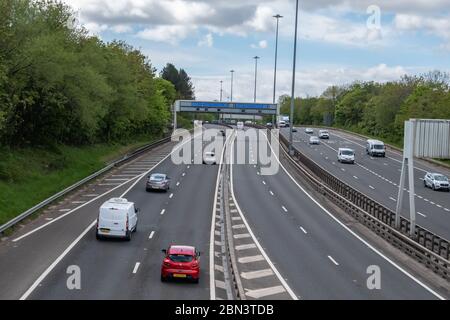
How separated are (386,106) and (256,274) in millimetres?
91904

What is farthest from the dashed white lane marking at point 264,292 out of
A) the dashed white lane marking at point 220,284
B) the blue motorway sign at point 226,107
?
the blue motorway sign at point 226,107

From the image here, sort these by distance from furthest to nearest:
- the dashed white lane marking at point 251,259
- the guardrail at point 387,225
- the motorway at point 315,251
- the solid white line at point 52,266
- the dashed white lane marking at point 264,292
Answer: the dashed white lane marking at point 251,259
the guardrail at point 387,225
the motorway at point 315,251
the dashed white lane marking at point 264,292
the solid white line at point 52,266

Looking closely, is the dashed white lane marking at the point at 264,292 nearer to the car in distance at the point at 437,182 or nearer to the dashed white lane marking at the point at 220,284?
the dashed white lane marking at the point at 220,284

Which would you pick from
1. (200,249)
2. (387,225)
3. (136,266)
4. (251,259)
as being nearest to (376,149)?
(387,225)

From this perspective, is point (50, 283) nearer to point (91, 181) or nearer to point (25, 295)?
point (25, 295)

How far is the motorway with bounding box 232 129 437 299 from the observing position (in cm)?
2519

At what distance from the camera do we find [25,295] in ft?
72.7

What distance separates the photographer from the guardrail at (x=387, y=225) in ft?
96.9

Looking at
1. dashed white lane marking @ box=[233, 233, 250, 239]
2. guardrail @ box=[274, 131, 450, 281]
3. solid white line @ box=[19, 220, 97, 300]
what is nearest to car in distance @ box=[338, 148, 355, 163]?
guardrail @ box=[274, 131, 450, 281]

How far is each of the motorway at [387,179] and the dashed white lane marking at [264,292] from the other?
51.1 feet

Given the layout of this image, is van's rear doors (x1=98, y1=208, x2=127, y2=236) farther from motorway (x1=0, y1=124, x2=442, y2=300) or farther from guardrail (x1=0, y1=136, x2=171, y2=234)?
guardrail (x1=0, y1=136, x2=171, y2=234)

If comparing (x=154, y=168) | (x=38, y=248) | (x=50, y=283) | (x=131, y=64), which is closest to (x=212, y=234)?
(x=38, y=248)

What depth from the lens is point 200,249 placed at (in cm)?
3183

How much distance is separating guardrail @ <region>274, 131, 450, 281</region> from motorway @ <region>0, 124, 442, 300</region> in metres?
1.33
